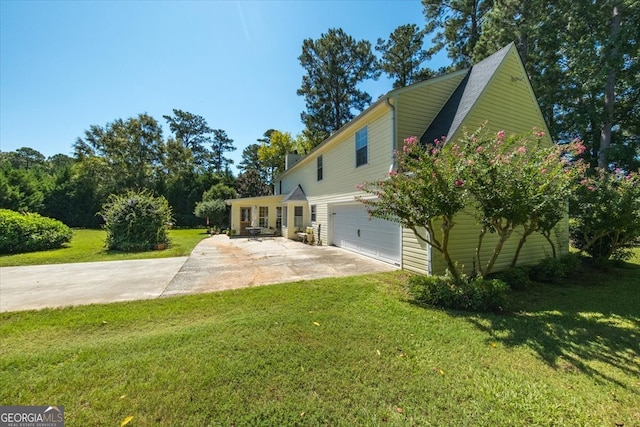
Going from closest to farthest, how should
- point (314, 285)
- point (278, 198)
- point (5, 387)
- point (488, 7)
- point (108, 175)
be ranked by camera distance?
point (5, 387) < point (314, 285) < point (488, 7) < point (278, 198) < point (108, 175)

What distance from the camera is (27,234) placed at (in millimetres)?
10594

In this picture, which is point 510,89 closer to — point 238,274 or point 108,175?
point 238,274

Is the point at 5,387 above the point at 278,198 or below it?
below

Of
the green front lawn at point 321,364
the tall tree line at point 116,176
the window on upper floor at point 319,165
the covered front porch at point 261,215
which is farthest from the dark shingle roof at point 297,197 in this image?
the tall tree line at point 116,176

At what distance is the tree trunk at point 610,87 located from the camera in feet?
36.8

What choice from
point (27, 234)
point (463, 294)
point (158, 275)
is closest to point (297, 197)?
point (158, 275)

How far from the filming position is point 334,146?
473 inches

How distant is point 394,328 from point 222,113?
58.6 ft

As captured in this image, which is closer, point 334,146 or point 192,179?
point 334,146

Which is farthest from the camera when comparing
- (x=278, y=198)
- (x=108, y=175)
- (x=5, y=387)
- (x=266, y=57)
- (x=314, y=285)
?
(x=108, y=175)

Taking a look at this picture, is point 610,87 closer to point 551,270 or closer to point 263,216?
point 551,270

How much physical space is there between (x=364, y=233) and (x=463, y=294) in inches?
202

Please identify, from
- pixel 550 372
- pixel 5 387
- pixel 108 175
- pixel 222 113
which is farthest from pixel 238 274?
pixel 108 175

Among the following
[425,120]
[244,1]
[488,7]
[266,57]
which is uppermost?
[488,7]
